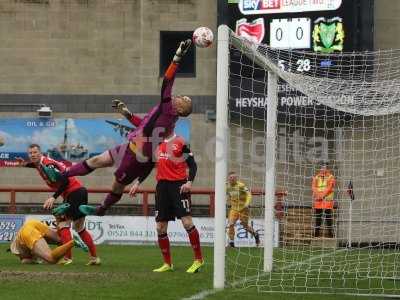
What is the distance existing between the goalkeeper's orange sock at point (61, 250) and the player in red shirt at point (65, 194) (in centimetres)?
36

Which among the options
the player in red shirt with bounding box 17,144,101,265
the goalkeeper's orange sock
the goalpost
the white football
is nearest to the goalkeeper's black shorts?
the player in red shirt with bounding box 17,144,101,265

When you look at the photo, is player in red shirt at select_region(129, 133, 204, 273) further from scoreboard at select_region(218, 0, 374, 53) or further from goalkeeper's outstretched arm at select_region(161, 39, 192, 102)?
scoreboard at select_region(218, 0, 374, 53)

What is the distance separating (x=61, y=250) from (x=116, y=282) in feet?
7.87

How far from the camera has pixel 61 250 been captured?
38.8 ft

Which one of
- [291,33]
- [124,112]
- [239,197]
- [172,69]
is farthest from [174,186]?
[291,33]

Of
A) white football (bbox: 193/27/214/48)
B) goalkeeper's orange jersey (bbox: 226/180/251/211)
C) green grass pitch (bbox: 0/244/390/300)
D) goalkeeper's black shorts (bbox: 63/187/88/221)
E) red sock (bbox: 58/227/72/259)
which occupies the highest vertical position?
white football (bbox: 193/27/214/48)

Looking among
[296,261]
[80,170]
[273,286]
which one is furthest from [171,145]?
[296,261]

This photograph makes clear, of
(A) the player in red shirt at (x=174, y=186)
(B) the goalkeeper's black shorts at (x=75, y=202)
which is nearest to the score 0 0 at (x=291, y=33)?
(B) the goalkeeper's black shorts at (x=75, y=202)

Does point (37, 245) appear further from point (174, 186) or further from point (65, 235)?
point (174, 186)

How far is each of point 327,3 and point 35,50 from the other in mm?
Answer: 8798

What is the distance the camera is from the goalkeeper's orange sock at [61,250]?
38.5 ft

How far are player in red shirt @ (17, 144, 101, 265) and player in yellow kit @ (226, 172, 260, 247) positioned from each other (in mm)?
6441

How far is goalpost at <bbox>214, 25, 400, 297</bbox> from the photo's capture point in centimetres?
998

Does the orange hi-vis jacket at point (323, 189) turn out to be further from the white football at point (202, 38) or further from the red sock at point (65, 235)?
the white football at point (202, 38)
